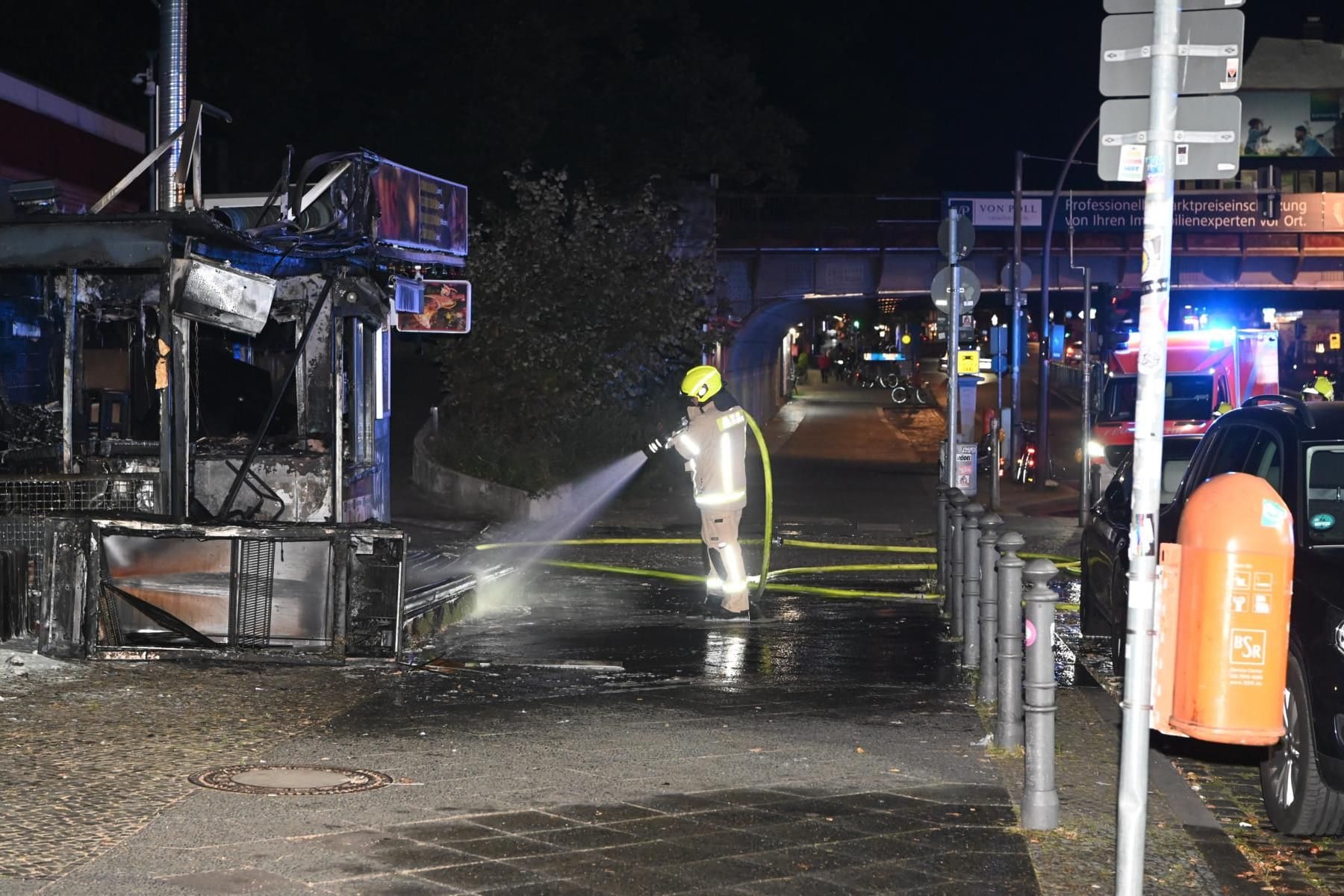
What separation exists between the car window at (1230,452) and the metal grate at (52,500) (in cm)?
626

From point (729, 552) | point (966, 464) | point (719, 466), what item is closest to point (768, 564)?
point (729, 552)

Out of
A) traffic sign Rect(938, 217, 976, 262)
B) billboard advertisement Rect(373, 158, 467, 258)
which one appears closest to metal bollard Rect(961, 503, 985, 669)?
billboard advertisement Rect(373, 158, 467, 258)

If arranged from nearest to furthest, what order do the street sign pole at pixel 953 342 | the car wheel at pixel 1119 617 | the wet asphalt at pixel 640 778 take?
→ the wet asphalt at pixel 640 778 → the car wheel at pixel 1119 617 → the street sign pole at pixel 953 342

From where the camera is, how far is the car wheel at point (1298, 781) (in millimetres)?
6699

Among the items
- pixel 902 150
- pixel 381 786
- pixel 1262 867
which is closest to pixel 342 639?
pixel 381 786

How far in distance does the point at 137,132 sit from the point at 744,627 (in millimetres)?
18558

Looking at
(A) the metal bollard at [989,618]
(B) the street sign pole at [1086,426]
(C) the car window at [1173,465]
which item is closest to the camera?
(A) the metal bollard at [989,618]

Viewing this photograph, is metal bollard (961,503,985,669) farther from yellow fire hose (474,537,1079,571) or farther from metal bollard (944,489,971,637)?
yellow fire hose (474,537,1079,571)

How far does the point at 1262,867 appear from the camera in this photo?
6.51 meters

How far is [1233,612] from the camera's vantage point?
564cm

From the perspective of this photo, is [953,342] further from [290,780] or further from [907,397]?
[907,397]

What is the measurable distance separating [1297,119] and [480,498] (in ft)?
344

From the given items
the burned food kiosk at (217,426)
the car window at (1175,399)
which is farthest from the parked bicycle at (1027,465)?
the burned food kiosk at (217,426)

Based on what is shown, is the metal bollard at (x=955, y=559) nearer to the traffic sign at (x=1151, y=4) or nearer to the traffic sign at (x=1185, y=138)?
the traffic sign at (x=1185, y=138)
